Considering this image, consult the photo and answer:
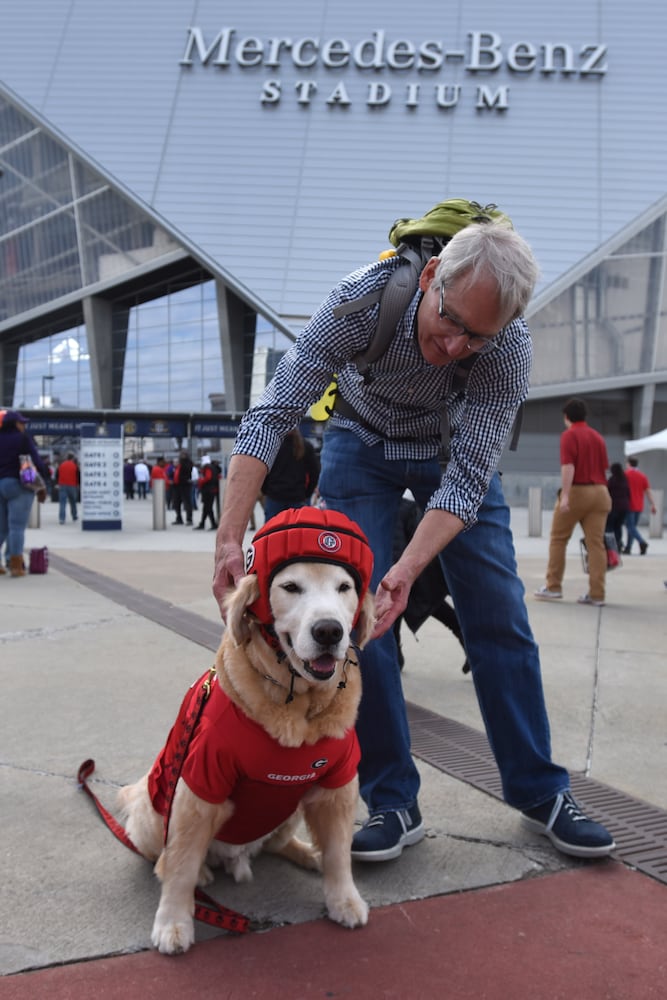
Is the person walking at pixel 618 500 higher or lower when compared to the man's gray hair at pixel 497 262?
lower

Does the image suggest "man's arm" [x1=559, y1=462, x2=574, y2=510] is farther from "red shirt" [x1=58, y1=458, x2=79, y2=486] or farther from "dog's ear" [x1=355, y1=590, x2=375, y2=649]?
"red shirt" [x1=58, y1=458, x2=79, y2=486]

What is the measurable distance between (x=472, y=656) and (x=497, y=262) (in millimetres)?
1267

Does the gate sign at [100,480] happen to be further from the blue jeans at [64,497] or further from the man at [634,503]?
the man at [634,503]

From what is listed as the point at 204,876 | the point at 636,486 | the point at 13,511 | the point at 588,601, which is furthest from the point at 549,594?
the point at 636,486

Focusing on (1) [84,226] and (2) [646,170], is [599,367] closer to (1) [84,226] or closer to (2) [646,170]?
(2) [646,170]

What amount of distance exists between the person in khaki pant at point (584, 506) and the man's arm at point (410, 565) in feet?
18.2

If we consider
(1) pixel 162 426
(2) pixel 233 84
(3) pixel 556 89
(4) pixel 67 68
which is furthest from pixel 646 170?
(4) pixel 67 68

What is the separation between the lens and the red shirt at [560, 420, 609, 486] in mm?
7859

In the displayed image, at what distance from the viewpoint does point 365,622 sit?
2197mm

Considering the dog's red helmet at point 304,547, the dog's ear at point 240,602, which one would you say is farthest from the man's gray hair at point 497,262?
the dog's ear at point 240,602

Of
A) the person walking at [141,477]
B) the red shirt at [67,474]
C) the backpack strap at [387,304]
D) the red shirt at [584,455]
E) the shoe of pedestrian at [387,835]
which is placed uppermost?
the backpack strap at [387,304]

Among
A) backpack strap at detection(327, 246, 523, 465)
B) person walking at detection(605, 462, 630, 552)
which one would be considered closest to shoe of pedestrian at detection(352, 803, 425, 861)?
backpack strap at detection(327, 246, 523, 465)

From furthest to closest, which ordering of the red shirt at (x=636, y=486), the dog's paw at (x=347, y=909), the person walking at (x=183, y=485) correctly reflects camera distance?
1. the person walking at (x=183, y=485)
2. the red shirt at (x=636, y=486)
3. the dog's paw at (x=347, y=909)

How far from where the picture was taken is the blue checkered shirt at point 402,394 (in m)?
2.49
